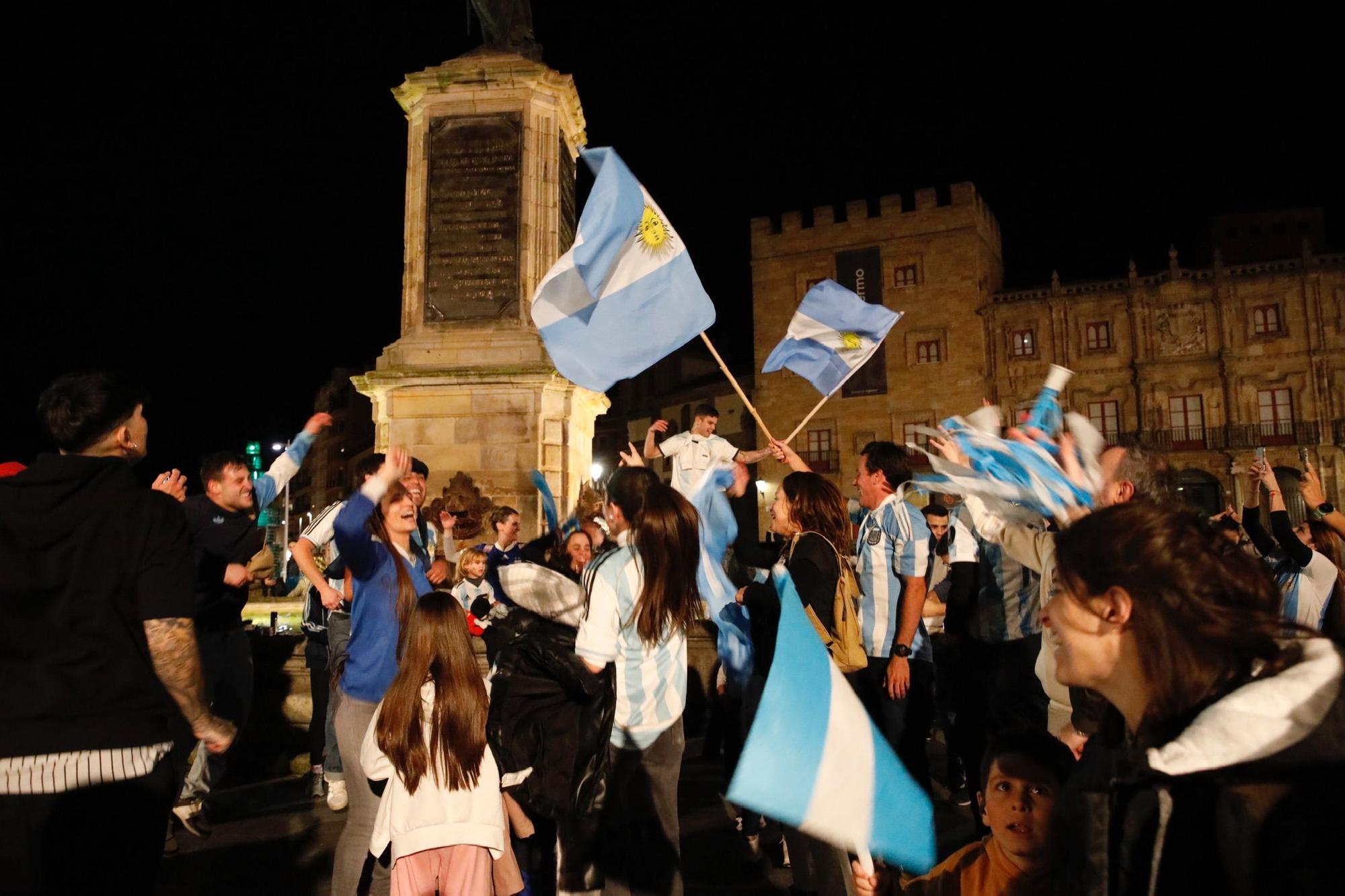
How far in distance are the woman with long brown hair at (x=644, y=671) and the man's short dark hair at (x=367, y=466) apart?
139 cm

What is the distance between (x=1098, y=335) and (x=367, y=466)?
44246mm

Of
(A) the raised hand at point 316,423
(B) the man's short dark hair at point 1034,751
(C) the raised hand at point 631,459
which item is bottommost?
(B) the man's short dark hair at point 1034,751

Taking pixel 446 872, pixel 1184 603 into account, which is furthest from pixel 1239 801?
pixel 446 872

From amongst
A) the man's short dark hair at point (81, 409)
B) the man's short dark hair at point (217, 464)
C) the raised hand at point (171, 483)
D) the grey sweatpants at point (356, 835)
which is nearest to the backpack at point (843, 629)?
the grey sweatpants at point (356, 835)

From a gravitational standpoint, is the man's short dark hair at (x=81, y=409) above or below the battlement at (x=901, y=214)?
below

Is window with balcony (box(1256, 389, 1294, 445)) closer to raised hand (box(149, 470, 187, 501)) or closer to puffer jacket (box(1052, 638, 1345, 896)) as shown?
raised hand (box(149, 470, 187, 501))

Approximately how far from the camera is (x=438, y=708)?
3.49 metres

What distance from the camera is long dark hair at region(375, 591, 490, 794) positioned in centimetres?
343

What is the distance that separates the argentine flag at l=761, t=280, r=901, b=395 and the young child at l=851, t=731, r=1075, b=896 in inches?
185

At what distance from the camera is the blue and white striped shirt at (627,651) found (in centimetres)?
352

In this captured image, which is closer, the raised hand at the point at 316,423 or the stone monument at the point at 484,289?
the raised hand at the point at 316,423

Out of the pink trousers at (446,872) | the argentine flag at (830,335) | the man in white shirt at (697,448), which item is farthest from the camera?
the man in white shirt at (697,448)

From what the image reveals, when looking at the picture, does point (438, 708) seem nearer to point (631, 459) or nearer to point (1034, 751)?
point (631, 459)

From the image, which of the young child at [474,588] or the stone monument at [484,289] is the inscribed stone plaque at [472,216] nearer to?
the stone monument at [484,289]
